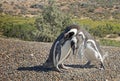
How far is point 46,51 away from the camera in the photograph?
14.1 m

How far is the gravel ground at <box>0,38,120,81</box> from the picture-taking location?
11.2m

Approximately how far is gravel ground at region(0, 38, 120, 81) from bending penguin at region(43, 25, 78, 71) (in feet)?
1.16

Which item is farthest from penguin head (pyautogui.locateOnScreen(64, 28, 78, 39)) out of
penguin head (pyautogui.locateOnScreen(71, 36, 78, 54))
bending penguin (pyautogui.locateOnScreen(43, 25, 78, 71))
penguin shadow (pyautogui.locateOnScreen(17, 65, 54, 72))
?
penguin shadow (pyautogui.locateOnScreen(17, 65, 54, 72))

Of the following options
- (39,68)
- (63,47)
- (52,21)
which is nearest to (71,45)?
(63,47)

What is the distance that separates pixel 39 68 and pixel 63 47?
134 centimetres

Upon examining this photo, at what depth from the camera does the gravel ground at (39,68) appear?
11.2 metres

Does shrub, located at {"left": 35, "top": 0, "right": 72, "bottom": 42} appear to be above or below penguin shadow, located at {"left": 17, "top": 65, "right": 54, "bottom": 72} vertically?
below

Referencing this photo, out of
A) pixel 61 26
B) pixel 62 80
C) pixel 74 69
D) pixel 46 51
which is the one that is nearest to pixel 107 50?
pixel 46 51

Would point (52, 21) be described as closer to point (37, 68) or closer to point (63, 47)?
point (37, 68)

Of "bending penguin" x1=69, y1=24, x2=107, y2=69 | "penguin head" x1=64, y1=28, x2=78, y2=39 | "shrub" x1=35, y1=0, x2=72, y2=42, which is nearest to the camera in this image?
"penguin head" x1=64, y1=28, x2=78, y2=39

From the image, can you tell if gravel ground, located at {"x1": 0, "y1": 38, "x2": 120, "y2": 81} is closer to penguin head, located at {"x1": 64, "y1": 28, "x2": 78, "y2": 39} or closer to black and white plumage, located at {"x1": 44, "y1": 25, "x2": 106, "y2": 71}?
black and white plumage, located at {"x1": 44, "y1": 25, "x2": 106, "y2": 71}

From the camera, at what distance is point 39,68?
11.9 metres

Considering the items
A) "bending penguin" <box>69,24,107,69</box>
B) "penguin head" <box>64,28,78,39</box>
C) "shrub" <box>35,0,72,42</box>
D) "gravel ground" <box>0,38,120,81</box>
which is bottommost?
"shrub" <box>35,0,72,42</box>

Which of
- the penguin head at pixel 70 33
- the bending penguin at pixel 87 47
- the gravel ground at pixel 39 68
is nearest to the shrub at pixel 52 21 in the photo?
the gravel ground at pixel 39 68
